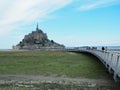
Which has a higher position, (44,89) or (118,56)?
(118,56)

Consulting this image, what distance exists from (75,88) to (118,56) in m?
3.50

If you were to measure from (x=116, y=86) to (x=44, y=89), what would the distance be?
4.19 m

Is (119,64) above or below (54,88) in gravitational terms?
above

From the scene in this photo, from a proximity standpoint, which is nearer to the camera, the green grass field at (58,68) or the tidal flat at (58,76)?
the tidal flat at (58,76)

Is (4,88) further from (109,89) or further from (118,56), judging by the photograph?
(118,56)

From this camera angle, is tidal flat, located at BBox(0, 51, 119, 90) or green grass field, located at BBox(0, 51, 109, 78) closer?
tidal flat, located at BBox(0, 51, 119, 90)

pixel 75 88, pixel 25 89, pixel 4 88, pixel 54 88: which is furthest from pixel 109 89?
pixel 4 88

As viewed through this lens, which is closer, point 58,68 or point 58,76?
point 58,76

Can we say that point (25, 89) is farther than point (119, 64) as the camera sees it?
No

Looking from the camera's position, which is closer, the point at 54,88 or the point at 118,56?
the point at 54,88

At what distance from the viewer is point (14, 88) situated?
18.2 m

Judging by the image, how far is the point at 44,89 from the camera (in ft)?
58.6

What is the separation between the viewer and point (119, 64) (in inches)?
750

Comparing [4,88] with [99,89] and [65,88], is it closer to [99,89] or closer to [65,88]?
[65,88]
